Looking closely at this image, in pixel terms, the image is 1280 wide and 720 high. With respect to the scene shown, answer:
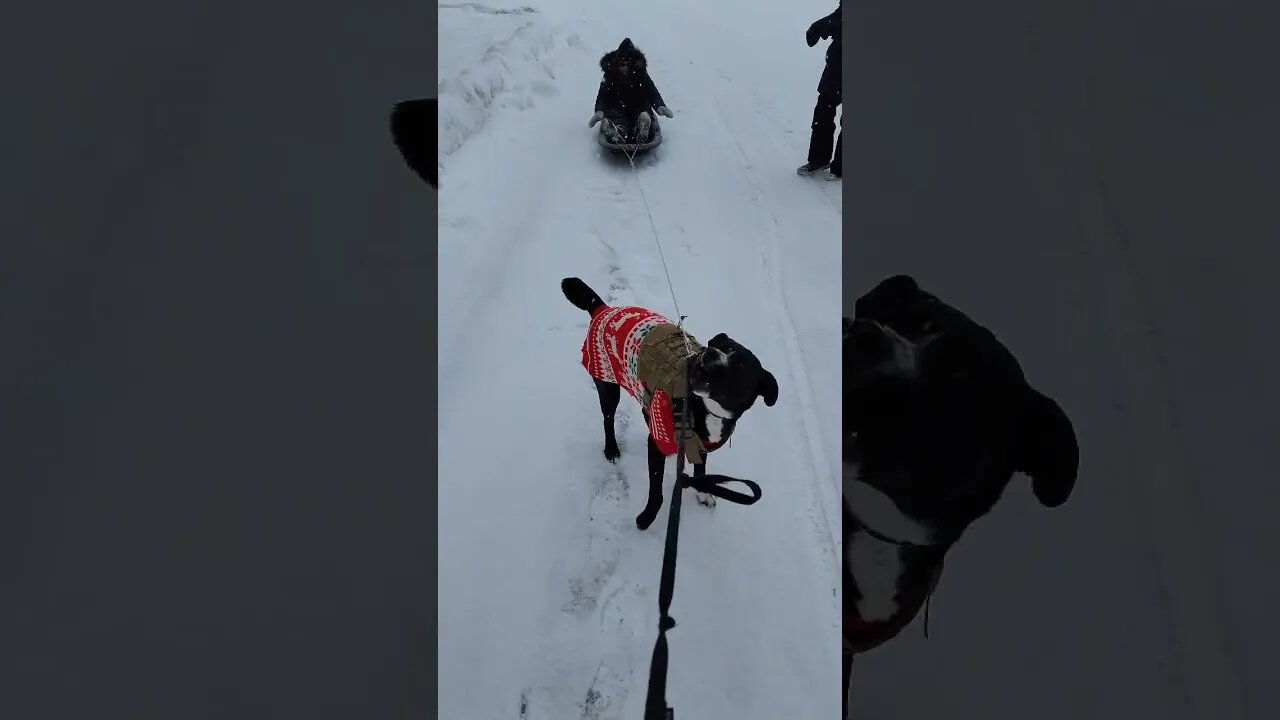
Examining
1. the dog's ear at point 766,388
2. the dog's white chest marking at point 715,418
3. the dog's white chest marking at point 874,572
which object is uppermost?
the dog's ear at point 766,388

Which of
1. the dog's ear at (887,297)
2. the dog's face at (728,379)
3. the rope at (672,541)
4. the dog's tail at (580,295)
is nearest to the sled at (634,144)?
the dog's tail at (580,295)

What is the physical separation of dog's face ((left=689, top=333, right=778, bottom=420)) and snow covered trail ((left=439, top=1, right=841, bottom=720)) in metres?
0.82

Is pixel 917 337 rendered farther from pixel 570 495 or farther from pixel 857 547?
pixel 570 495

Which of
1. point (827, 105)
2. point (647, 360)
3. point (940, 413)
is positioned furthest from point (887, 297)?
point (827, 105)

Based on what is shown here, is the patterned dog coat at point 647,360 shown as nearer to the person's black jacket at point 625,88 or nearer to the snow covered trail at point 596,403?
the snow covered trail at point 596,403

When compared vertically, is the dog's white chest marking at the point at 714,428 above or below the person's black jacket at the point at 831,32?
below

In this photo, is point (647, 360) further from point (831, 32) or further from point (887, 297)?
point (831, 32)

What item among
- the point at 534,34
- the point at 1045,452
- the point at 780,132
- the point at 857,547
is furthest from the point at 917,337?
the point at 534,34

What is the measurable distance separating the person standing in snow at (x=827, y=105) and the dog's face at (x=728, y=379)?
3548mm

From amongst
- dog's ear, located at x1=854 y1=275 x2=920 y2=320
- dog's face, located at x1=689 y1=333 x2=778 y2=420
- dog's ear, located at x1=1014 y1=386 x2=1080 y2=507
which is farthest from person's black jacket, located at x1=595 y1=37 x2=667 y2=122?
dog's ear, located at x1=1014 y1=386 x2=1080 y2=507

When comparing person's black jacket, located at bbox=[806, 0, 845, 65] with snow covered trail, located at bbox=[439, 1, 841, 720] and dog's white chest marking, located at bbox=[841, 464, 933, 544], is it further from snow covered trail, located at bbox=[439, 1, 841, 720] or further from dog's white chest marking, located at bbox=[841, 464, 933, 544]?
dog's white chest marking, located at bbox=[841, 464, 933, 544]

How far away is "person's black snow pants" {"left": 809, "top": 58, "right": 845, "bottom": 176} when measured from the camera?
15.9 feet

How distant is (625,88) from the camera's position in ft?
17.1
